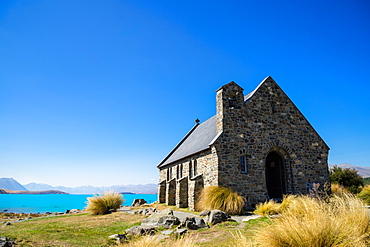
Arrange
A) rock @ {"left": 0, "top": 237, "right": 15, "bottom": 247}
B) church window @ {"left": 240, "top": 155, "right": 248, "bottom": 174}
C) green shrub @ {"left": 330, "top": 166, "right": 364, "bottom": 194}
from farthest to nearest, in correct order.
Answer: green shrub @ {"left": 330, "top": 166, "right": 364, "bottom": 194} < church window @ {"left": 240, "top": 155, "right": 248, "bottom": 174} < rock @ {"left": 0, "top": 237, "right": 15, "bottom": 247}

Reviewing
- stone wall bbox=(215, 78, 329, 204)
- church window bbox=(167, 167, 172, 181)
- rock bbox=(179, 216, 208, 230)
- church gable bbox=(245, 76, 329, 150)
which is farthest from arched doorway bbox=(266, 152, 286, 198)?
rock bbox=(179, 216, 208, 230)

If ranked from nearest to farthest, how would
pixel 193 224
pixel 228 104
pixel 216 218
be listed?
pixel 193 224 → pixel 216 218 → pixel 228 104

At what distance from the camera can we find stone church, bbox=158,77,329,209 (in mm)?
15297

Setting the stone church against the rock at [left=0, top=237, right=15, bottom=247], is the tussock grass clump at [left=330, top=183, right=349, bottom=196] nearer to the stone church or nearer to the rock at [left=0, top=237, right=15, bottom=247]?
the stone church

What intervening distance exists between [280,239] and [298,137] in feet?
47.6

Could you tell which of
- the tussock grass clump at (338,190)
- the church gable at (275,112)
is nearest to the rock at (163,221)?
the church gable at (275,112)

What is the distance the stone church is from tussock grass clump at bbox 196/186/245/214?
1.24 m

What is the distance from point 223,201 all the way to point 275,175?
7631 mm

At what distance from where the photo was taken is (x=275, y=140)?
16.9m

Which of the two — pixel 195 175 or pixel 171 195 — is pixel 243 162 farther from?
pixel 171 195

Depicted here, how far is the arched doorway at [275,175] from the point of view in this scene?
17.4 metres

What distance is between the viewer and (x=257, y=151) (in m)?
16.2

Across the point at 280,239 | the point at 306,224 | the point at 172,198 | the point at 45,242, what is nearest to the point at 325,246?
the point at 306,224

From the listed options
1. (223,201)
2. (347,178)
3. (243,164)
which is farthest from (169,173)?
(347,178)
